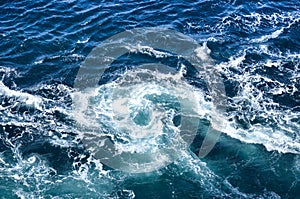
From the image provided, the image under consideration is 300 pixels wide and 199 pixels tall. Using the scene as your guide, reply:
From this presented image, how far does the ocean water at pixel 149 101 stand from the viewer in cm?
3512

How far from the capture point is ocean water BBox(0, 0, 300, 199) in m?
35.1

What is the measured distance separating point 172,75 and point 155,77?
2153 mm

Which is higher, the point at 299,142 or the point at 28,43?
the point at 28,43

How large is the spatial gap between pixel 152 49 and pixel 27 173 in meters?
23.1

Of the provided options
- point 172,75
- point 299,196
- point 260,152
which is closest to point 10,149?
point 172,75

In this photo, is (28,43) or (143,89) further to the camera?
(28,43)

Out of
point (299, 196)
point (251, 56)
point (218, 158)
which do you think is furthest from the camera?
point (251, 56)

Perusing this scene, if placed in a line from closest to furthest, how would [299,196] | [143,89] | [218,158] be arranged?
1. [299,196]
2. [218,158]
3. [143,89]

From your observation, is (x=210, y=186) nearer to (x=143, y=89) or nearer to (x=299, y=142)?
(x=299, y=142)

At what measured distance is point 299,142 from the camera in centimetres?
3856

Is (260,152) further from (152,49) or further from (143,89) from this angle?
(152,49)

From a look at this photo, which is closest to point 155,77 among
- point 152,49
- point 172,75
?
point 172,75

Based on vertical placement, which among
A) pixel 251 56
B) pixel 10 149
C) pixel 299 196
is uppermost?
pixel 251 56

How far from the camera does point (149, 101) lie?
1690 inches
